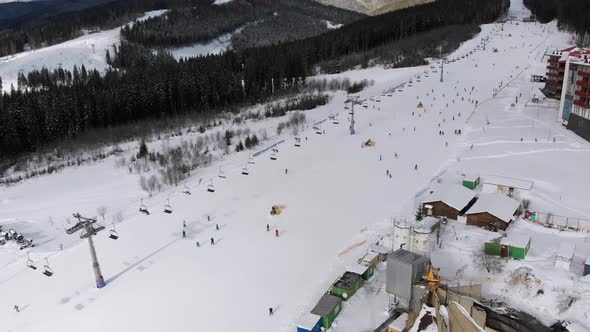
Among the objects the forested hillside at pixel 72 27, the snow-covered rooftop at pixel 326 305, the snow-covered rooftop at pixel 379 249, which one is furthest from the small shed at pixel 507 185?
the forested hillside at pixel 72 27

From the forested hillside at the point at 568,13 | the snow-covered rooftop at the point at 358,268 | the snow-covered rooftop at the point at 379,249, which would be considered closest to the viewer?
the snow-covered rooftop at the point at 358,268

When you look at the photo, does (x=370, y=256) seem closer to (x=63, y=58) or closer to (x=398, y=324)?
(x=398, y=324)

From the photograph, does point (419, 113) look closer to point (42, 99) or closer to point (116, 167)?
point (116, 167)

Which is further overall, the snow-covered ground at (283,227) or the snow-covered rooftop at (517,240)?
the snow-covered rooftop at (517,240)

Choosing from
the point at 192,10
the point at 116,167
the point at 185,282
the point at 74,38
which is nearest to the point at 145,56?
the point at 74,38

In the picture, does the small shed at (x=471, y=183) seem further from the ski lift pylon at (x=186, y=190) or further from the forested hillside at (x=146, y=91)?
the forested hillside at (x=146, y=91)

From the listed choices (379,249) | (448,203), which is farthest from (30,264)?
(448,203)
